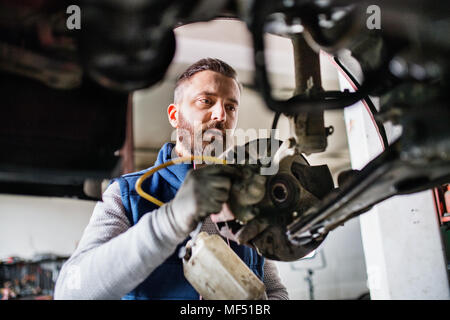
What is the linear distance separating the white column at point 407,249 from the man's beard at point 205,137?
61cm

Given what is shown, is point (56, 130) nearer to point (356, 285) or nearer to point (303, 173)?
point (303, 173)

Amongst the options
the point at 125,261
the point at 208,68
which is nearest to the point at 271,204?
the point at 125,261

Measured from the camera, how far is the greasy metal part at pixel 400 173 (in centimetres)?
34

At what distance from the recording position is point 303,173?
65 cm

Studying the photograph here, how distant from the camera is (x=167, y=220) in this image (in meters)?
0.57

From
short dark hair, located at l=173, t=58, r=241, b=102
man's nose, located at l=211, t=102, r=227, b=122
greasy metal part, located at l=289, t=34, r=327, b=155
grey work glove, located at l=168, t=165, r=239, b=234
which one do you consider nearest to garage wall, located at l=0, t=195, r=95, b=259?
short dark hair, located at l=173, t=58, r=241, b=102

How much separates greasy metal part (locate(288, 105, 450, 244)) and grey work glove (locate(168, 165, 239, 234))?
14 cm

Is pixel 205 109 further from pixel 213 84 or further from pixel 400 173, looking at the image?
pixel 400 173

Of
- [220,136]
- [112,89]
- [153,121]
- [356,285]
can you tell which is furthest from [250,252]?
[356,285]

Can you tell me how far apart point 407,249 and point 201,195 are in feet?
3.66

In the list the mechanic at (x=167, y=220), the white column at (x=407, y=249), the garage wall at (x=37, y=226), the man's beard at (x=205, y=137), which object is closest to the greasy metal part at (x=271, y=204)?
the mechanic at (x=167, y=220)

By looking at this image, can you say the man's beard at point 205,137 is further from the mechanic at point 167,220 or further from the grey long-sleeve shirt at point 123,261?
the grey long-sleeve shirt at point 123,261

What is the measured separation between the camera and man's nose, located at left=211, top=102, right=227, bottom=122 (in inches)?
36.1

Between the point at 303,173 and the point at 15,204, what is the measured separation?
2757mm
